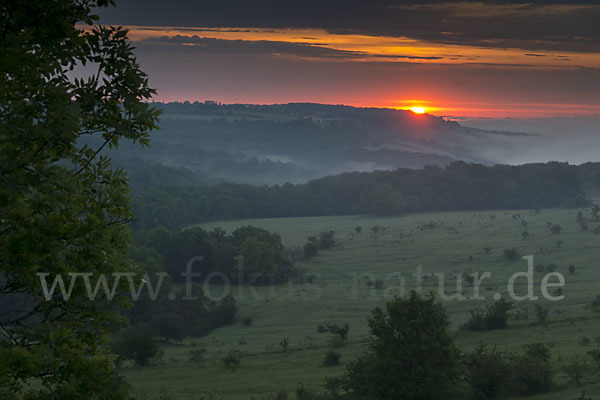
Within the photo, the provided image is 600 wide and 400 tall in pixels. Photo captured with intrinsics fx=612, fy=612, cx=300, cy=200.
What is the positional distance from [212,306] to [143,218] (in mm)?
48825

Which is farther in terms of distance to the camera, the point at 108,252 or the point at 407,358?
the point at 407,358

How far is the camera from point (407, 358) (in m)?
26.4

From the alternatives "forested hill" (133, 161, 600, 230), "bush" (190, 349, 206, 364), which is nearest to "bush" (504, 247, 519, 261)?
"bush" (190, 349, 206, 364)

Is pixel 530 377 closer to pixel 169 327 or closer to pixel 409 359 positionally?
pixel 409 359

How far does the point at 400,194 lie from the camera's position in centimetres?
12344

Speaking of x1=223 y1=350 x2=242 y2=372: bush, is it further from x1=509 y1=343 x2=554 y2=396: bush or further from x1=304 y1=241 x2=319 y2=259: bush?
x1=304 y1=241 x2=319 y2=259: bush

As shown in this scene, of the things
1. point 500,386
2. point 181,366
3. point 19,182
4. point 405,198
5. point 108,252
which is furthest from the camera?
point 405,198

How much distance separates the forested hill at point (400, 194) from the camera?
4823 inches

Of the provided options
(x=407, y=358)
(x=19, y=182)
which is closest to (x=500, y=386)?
(x=407, y=358)

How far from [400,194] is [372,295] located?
67261 millimetres

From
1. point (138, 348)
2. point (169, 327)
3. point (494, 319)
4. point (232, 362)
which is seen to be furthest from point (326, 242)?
point (232, 362)

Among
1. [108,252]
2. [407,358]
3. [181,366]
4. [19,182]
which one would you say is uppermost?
[19,182]

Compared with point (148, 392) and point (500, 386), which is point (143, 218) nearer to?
point (148, 392)

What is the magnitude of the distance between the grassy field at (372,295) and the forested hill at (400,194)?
9.97 metres
